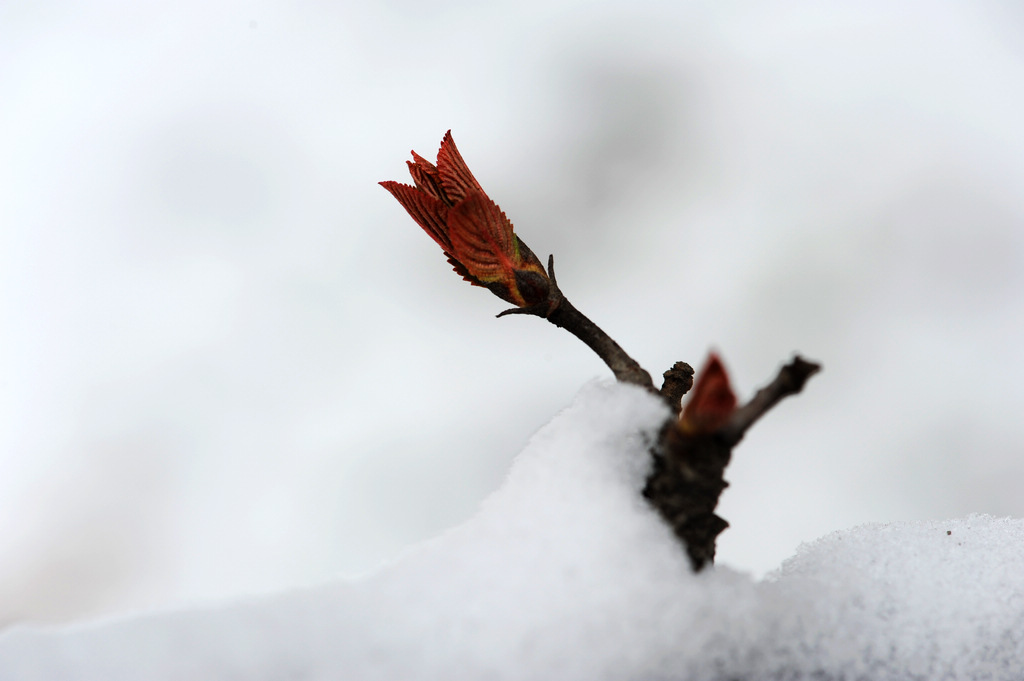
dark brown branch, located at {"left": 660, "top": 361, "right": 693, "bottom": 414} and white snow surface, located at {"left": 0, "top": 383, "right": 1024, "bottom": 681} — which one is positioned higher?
dark brown branch, located at {"left": 660, "top": 361, "right": 693, "bottom": 414}

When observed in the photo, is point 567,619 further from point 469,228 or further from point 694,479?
point 469,228

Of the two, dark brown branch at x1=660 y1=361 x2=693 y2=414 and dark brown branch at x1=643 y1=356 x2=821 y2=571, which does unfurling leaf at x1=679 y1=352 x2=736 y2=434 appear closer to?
dark brown branch at x1=643 y1=356 x2=821 y2=571

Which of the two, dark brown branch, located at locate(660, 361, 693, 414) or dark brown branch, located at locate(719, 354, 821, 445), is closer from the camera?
dark brown branch, located at locate(719, 354, 821, 445)

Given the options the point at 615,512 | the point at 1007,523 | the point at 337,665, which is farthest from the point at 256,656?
the point at 1007,523

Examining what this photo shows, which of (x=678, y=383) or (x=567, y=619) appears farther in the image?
(x=678, y=383)

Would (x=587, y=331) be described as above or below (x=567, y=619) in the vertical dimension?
above

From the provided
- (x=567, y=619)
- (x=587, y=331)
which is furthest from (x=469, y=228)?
(x=567, y=619)

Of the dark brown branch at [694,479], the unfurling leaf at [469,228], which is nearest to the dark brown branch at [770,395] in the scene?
the dark brown branch at [694,479]

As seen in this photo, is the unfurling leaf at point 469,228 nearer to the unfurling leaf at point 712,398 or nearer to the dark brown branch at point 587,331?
the dark brown branch at point 587,331

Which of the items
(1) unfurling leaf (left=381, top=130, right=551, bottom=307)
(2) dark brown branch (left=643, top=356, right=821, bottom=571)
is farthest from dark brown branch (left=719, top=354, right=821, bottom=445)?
(1) unfurling leaf (left=381, top=130, right=551, bottom=307)
